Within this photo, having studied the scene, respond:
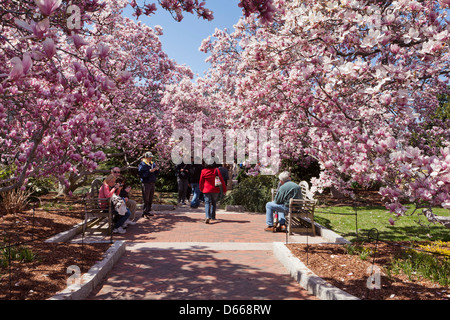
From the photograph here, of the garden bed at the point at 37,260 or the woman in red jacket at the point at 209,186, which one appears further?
the woman in red jacket at the point at 209,186

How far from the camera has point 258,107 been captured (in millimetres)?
9219

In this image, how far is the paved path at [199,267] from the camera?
Result: 480 centimetres

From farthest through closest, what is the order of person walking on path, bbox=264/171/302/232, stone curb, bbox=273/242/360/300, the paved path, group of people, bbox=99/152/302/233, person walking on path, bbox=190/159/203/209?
person walking on path, bbox=190/159/203/209 → person walking on path, bbox=264/171/302/232 → group of people, bbox=99/152/302/233 → the paved path → stone curb, bbox=273/242/360/300

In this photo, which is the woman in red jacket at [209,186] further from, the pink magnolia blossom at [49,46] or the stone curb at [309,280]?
the pink magnolia blossom at [49,46]

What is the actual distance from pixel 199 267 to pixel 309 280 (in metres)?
1.90

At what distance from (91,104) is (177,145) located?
11.1m

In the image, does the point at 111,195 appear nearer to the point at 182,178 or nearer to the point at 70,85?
the point at 70,85

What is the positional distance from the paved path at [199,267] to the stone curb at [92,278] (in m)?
0.10

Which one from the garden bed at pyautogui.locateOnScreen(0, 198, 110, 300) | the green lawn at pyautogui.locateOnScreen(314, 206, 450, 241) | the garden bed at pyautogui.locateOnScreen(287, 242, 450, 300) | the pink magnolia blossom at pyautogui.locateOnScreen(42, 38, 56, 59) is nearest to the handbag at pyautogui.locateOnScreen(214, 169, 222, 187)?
the green lawn at pyautogui.locateOnScreen(314, 206, 450, 241)

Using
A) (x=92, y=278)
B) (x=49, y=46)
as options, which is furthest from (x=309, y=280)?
(x=49, y=46)

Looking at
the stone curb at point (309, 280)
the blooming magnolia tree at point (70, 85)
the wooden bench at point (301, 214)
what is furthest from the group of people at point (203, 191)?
the stone curb at point (309, 280)

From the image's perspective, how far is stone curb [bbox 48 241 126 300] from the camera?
4.24 metres

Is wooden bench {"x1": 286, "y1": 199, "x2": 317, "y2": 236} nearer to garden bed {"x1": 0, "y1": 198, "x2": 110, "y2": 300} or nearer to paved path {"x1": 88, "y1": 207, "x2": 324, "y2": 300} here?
paved path {"x1": 88, "y1": 207, "x2": 324, "y2": 300}

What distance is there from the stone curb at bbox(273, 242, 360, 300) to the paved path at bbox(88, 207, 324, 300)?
90mm
